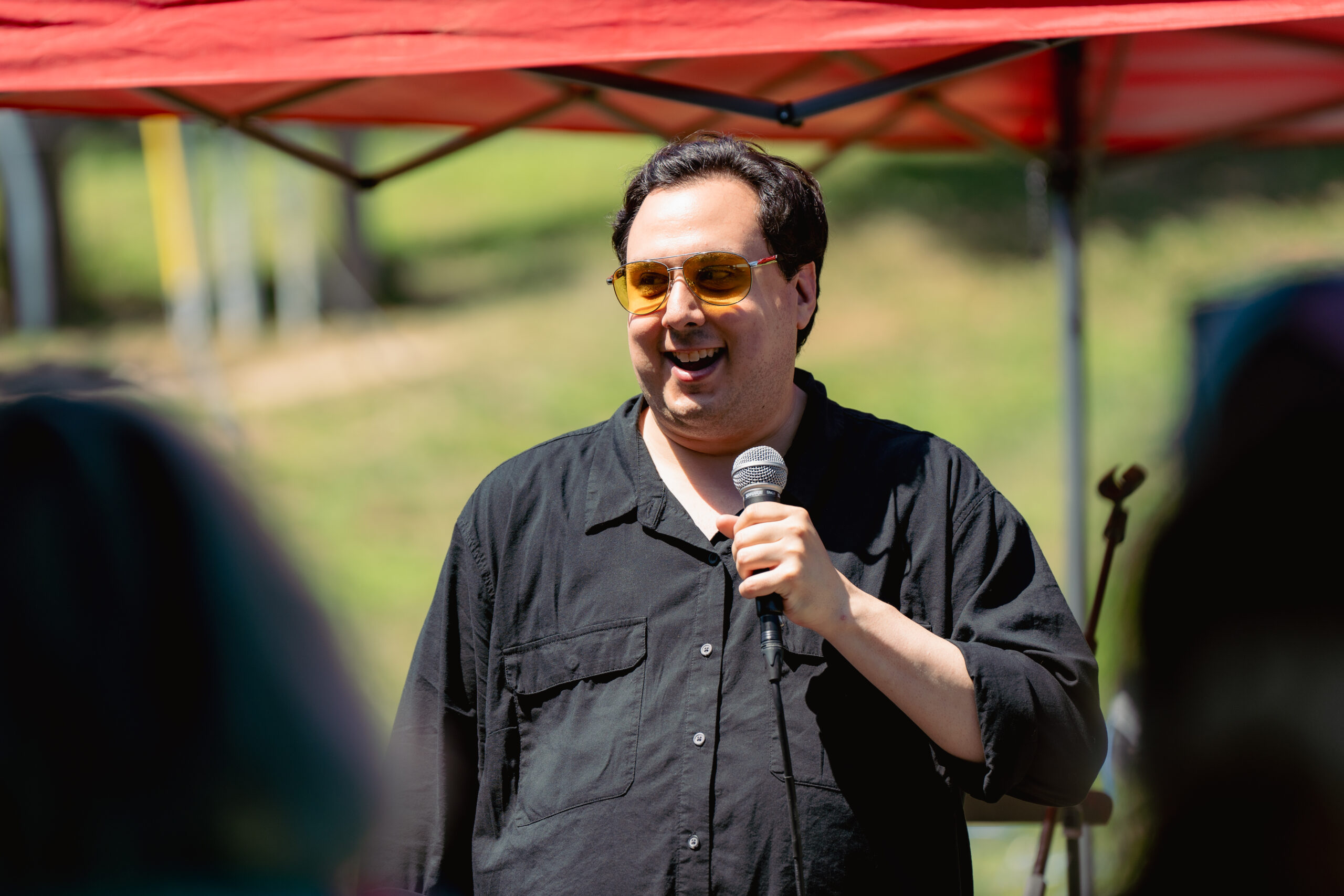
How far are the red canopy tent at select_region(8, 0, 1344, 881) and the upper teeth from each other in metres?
0.60

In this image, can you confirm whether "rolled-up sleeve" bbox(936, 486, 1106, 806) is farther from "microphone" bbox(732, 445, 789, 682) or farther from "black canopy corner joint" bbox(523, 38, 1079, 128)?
"black canopy corner joint" bbox(523, 38, 1079, 128)

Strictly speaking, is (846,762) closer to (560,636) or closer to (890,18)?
(560,636)

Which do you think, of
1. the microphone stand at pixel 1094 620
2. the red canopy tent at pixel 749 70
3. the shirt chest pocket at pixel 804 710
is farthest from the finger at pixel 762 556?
the microphone stand at pixel 1094 620

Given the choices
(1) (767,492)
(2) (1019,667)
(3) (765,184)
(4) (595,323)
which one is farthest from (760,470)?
(4) (595,323)

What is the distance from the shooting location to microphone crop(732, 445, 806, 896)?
6.20ft

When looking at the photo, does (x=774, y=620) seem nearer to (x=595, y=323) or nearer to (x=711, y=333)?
(x=711, y=333)

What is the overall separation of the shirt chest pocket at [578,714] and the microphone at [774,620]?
0.25 metres

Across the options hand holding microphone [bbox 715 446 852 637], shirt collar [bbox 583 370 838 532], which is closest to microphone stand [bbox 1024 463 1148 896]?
shirt collar [bbox 583 370 838 532]

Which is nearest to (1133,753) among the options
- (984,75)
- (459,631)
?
(459,631)

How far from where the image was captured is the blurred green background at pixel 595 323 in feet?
41.1

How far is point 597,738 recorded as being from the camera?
6.84 ft

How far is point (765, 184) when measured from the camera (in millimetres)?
2307

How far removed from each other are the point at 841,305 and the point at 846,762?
14.4 metres

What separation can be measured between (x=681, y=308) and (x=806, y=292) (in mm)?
364
